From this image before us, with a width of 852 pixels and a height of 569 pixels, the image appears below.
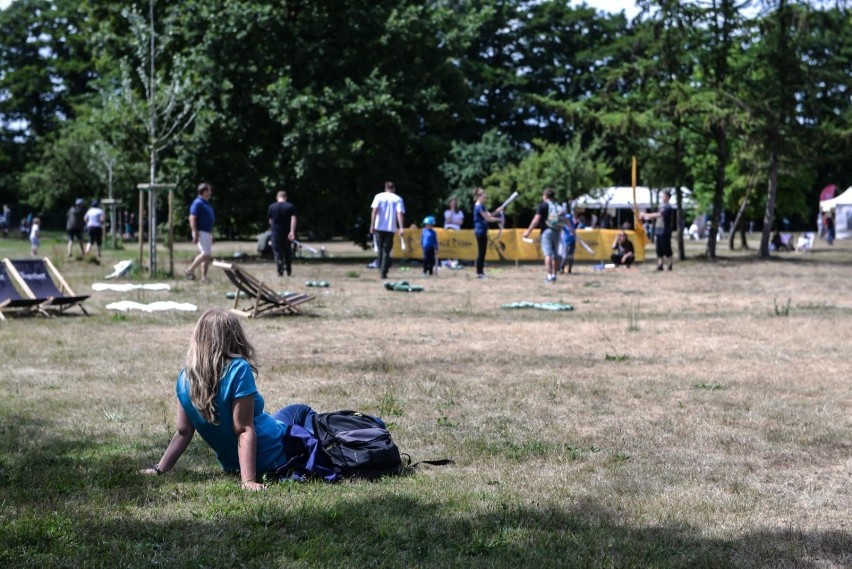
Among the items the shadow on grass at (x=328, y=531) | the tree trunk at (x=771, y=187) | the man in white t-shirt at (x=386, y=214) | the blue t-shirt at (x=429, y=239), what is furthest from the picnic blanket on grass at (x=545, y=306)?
the tree trunk at (x=771, y=187)

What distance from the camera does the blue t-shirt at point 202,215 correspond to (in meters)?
21.5

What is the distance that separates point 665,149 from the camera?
110 ft

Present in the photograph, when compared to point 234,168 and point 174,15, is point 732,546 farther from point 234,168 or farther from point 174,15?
point 234,168

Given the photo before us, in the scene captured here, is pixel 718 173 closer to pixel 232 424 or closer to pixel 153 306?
pixel 153 306

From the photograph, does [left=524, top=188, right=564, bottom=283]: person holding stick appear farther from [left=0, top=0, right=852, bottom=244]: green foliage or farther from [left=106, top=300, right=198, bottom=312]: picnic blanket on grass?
[left=106, top=300, right=198, bottom=312]: picnic blanket on grass

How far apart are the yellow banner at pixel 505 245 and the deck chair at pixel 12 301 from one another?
17411 mm

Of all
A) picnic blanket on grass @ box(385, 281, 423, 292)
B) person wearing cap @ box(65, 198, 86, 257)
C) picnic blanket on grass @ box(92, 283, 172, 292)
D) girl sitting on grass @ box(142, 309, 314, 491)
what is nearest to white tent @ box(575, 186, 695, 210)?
person wearing cap @ box(65, 198, 86, 257)

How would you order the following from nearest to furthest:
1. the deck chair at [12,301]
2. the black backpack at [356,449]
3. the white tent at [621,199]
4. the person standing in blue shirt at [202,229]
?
the black backpack at [356,449] → the deck chair at [12,301] → the person standing in blue shirt at [202,229] → the white tent at [621,199]

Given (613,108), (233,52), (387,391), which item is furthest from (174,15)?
(387,391)

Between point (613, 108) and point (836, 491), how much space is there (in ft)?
95.1

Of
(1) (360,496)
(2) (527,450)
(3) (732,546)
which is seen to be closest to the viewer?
(3) (732,546)

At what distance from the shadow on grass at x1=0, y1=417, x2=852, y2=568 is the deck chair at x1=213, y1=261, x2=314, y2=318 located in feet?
26.7

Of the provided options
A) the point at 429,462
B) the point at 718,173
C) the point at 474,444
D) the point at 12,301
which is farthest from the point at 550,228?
the point at 429,462

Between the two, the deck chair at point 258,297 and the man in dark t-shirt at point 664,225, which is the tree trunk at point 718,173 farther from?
the deck chair at point 258,297
